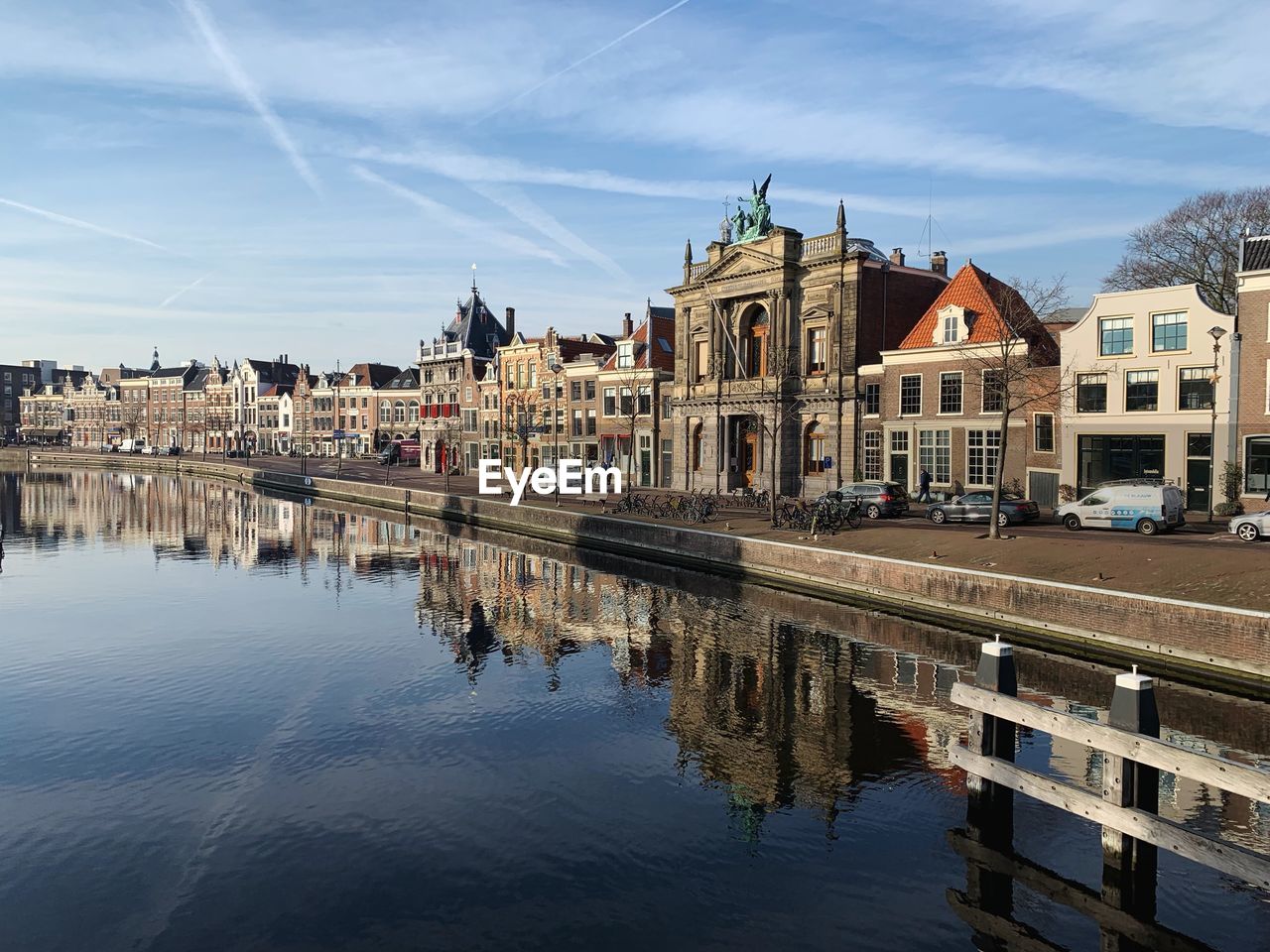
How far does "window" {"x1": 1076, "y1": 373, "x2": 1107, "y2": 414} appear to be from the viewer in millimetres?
43531

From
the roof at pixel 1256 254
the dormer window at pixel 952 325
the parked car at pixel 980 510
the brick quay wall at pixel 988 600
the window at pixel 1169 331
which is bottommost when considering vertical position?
the brick quay wall at pixel 988 600

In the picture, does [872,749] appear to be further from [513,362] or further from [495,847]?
[513,362]

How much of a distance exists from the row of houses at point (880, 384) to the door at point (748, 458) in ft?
0.49

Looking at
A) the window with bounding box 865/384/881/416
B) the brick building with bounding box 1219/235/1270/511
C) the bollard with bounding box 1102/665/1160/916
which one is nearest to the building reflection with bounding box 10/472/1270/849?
the bollard with bounding box 1102/665/1160/916

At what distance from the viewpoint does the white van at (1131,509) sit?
112 ft

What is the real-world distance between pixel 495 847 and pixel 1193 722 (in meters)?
14.4

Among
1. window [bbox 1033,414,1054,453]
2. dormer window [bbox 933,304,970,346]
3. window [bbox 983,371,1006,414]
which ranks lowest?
window [bbox 1033,414,1054,453]

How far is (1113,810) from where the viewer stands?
39.5 ft

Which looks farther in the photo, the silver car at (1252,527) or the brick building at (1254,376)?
the brick building at (1254,376)

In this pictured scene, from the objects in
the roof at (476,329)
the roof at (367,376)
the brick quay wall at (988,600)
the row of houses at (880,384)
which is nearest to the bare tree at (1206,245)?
the row of houses at (880,384)

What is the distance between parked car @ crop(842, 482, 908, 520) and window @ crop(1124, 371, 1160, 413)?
11.0 metres

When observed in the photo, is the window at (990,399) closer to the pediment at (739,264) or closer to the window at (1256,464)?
the window at (1256,464)

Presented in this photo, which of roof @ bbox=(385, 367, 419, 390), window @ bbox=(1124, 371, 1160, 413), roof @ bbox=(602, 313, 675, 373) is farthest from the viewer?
roof @ bbox=(385, 367, 419, 390)

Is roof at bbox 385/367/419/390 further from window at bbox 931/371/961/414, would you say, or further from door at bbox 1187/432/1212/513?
door at bbox 1187/432/1212/513
